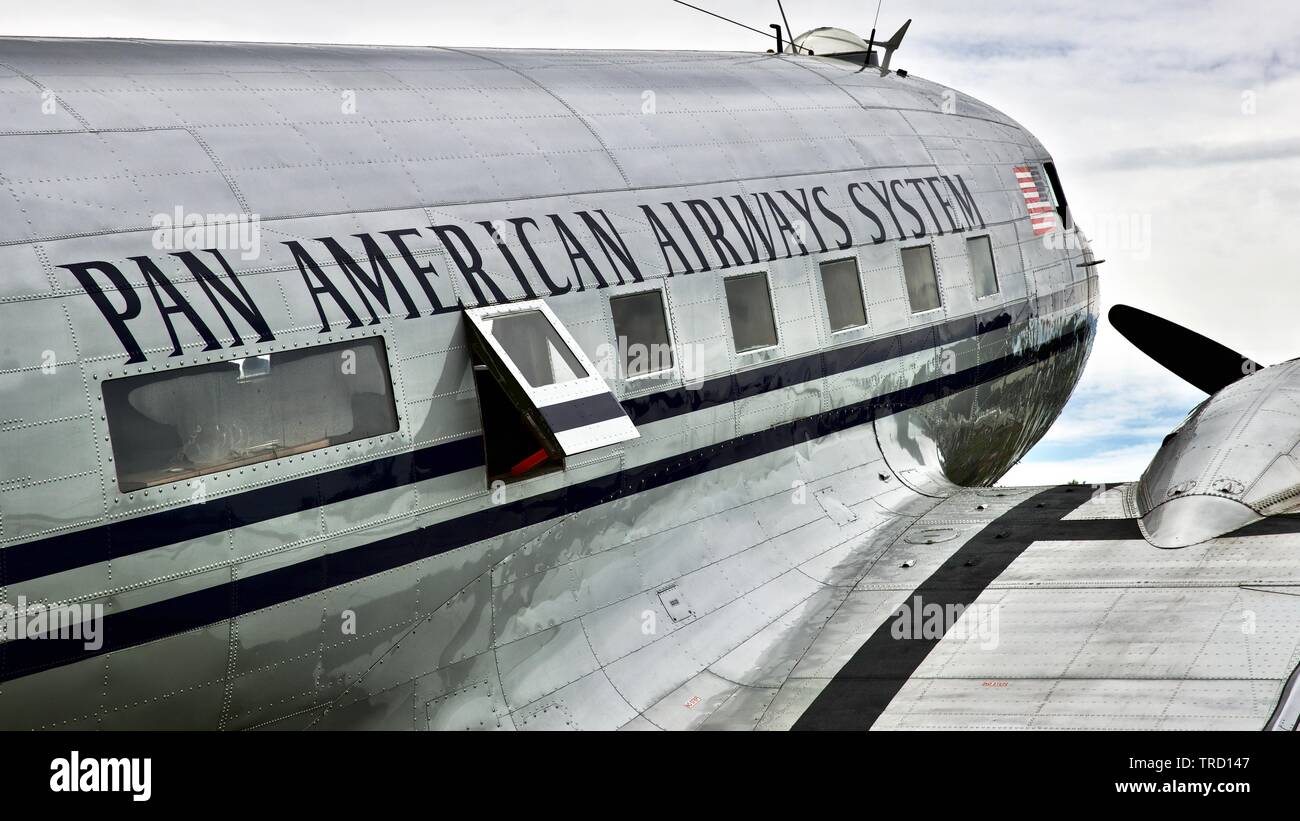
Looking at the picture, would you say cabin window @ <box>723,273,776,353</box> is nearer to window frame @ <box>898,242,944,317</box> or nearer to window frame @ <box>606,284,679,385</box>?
window frame @ <box>606,284,679,385</box>

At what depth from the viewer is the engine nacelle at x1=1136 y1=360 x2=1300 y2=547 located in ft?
31.6

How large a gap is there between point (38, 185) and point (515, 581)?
3.51m

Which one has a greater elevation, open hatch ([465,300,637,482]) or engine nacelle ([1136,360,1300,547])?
open hatch ([465,300,637,482])

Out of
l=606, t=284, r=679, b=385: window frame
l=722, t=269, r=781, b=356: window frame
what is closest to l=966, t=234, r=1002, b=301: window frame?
l=722, t=269, r=781, b=356: window frame

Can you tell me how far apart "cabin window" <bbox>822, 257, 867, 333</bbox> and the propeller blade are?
4.81 metres

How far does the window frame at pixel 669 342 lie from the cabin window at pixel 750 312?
0.73 meters

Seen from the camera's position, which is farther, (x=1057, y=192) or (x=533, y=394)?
(x=1057, y=192)

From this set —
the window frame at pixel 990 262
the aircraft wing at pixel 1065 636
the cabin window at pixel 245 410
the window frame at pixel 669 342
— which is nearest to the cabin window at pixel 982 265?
the window frame at pixel 990 262

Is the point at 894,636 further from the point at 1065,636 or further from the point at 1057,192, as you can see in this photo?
the point at 1057,192

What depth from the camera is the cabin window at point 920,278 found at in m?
12.2

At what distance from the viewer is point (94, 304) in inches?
253

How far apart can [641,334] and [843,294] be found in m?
2.79

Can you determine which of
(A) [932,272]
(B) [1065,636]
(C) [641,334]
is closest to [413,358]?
(C) [641,334]

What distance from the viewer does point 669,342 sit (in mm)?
9289
